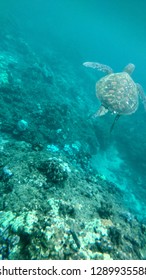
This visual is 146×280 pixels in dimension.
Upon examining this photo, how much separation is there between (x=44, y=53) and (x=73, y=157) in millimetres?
18756

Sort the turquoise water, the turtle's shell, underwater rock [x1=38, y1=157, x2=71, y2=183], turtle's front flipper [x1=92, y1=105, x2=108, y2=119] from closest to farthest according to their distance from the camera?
the turquoise water < underwater rock [x1=38, y1=157, x2=71, y2=183] < the turtle's shell < turtle's front flipper [x1=92, y1=105, x2=108, y2=119]

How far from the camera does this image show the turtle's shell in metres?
5.91

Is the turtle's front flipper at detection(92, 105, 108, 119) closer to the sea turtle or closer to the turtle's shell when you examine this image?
the sea turtle

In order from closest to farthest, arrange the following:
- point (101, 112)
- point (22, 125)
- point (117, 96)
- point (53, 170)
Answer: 1. point (53, 170)
2. point (117, 96)
3. point (101, 112)
4. point (22, 125)

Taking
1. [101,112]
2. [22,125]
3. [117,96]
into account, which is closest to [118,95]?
[117,96]

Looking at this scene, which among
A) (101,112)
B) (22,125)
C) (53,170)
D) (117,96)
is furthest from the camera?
(22,125)

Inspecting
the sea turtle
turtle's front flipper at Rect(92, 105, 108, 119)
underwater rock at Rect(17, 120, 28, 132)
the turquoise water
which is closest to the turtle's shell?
the sea turtle

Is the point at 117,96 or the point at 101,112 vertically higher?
the point at 117,96

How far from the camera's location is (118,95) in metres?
6.04

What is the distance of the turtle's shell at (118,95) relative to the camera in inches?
233

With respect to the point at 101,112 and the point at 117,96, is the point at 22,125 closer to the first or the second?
the point at 101,112

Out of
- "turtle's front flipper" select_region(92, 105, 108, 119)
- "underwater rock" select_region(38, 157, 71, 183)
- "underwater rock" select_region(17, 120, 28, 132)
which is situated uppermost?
"turtle's front flipper" select_region(92, 105, 108, 119)

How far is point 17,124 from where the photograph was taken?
21.4ft

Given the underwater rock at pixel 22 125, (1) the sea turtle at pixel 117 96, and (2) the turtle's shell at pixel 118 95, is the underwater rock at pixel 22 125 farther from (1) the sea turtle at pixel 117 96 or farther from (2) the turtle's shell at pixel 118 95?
(2) the turtle's shell at pixel 118 95
